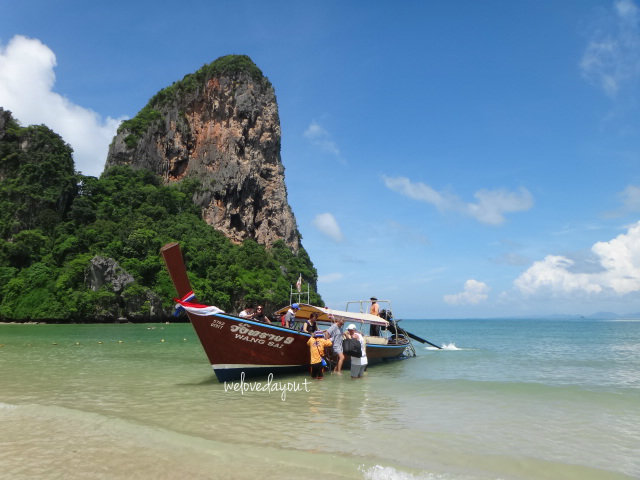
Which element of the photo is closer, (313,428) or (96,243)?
(313,428)

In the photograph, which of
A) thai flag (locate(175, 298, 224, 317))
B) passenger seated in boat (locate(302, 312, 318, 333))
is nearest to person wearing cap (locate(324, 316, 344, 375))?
passenger seated in boat (locate(302, 312, 318, 333))

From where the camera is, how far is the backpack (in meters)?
12.6

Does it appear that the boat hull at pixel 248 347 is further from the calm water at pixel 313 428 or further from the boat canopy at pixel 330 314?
the boat canopy at pixel 330 314

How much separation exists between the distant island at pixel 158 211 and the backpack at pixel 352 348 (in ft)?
110

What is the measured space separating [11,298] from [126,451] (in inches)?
2032

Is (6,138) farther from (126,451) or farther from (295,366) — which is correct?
(126,451)

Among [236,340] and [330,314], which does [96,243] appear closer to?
[330,314]

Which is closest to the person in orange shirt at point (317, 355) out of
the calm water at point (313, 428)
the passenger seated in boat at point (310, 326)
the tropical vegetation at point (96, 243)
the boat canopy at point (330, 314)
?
the calm water at point (313, 428)

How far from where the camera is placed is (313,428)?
6918 millimetres

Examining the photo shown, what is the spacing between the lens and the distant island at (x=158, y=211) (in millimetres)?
50031

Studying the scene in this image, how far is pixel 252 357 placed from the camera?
11.7 m

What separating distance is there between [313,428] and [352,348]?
5719 millimetres

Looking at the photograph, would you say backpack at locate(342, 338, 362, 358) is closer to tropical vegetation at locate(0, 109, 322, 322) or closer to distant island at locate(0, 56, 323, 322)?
distant island at locate(0, 56, 323, 322)

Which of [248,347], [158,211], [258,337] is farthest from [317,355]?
[158,211]
